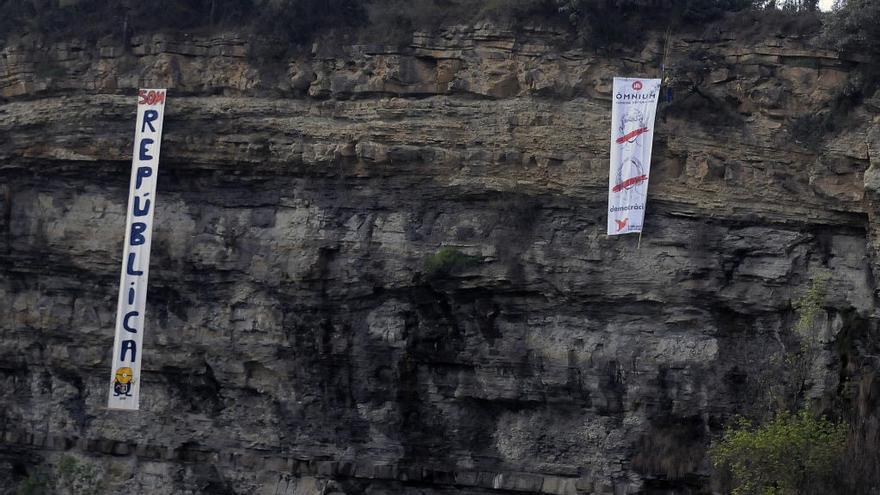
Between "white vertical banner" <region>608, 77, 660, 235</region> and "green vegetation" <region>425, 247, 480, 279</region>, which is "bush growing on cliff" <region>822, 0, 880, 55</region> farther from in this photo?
"green vegetation" <region>425, 247, 480, 279</region>

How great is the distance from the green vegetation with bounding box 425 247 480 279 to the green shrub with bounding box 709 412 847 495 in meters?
5.11


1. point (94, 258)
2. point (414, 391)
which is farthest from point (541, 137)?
point (94, 258)

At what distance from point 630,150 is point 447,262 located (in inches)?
134

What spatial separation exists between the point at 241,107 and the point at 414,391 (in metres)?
5.81

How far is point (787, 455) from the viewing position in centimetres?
1988

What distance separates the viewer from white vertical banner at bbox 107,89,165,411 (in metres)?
21.8

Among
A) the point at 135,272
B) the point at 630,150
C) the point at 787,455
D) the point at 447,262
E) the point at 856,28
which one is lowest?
the point at 787,455

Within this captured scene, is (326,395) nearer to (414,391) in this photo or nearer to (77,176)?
(414,391)

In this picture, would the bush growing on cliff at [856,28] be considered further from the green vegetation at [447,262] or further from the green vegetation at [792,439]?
the green vegetation at [447,262]

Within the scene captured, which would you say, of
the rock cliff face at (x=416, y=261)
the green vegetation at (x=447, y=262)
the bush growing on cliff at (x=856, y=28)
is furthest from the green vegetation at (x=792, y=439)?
the green vegetation at (x=447, y=262)

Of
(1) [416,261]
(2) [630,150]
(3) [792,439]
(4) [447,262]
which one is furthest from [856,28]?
(1) [416,261]

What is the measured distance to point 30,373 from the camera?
25.0 m

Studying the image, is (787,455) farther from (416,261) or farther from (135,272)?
(135,272)

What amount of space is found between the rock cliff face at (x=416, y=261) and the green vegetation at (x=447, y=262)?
8 centimetres
